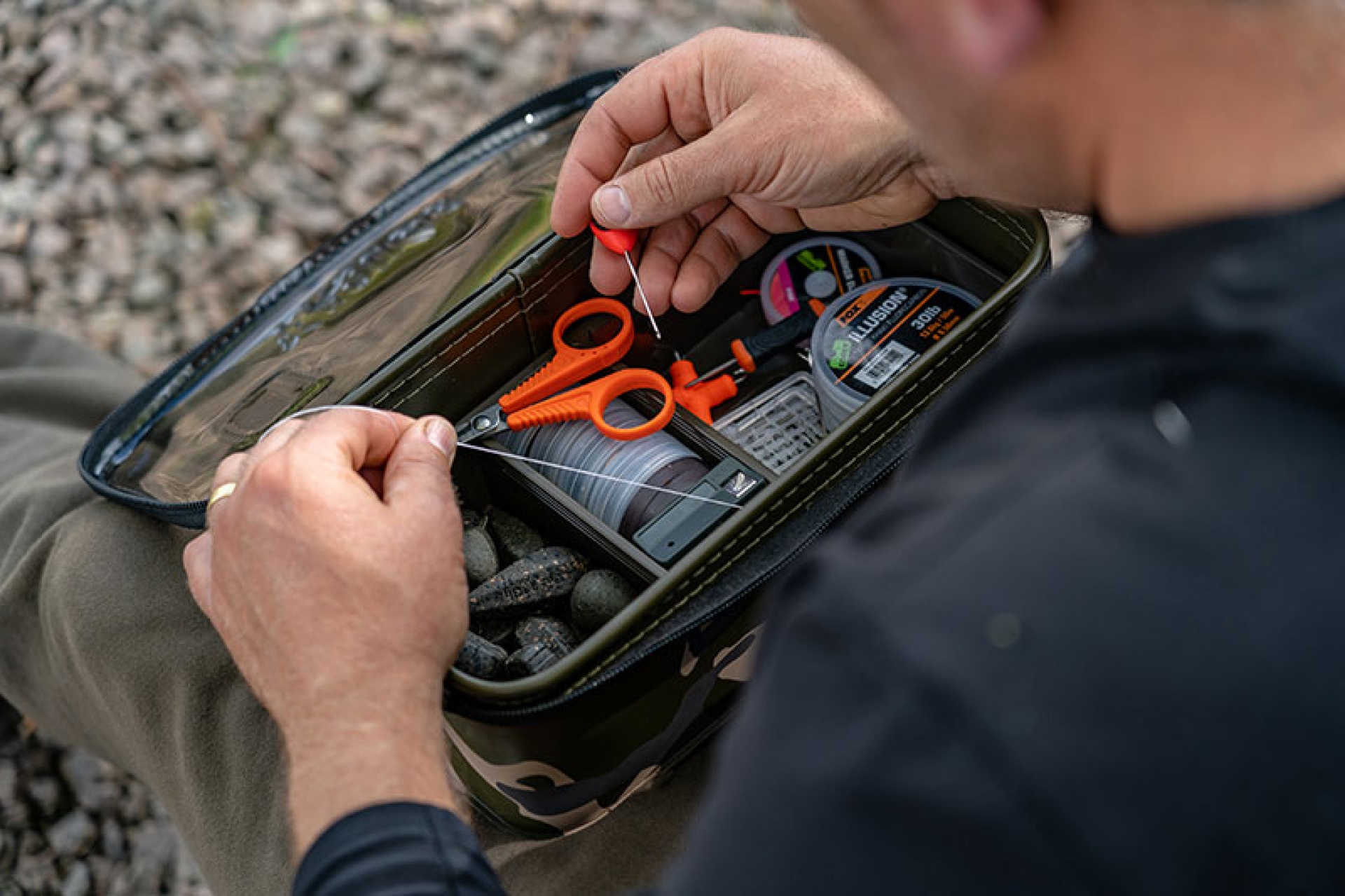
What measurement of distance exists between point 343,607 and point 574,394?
0.53 meters

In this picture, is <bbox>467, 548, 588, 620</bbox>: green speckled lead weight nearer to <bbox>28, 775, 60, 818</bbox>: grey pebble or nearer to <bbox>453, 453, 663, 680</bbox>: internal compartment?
<bbox>453, 453, 663, 680</bbox>: internal compartment

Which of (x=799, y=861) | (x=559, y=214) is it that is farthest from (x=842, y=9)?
(x=559, y=214)

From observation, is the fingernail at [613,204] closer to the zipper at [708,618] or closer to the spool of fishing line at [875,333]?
the spool of fishing line at [875,333]

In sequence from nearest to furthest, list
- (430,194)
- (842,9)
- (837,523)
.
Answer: (842,9) < (837,523) < (430,194)

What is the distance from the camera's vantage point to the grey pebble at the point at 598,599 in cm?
145

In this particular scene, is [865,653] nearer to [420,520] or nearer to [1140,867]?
[1140,867]

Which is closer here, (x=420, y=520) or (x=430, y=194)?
(x=420, y=520)

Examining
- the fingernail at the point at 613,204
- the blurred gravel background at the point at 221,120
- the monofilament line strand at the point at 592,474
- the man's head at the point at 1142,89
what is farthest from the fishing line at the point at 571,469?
the blurred gravel background at the point at 221,120

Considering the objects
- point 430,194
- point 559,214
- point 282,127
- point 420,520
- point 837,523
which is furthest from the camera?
point 282,127

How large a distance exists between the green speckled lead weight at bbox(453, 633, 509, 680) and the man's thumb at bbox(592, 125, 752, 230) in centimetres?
62

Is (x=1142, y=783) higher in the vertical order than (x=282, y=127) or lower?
higher

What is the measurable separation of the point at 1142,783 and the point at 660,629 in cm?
72

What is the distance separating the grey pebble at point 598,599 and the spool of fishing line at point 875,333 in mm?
392

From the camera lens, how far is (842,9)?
0.90 meters
